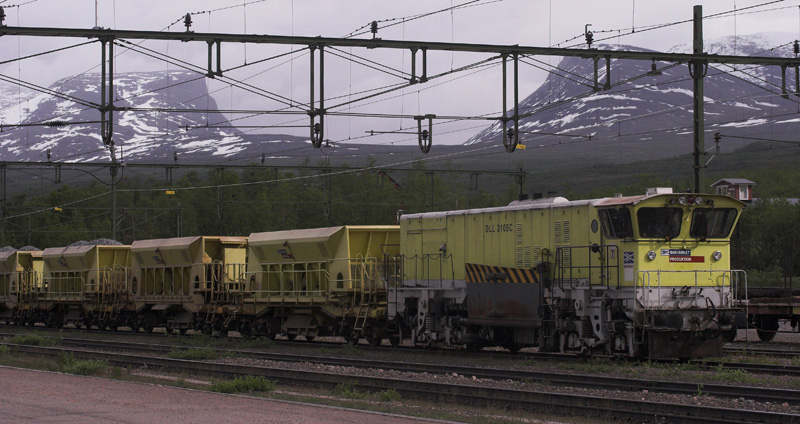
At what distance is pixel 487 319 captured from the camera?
2175cm

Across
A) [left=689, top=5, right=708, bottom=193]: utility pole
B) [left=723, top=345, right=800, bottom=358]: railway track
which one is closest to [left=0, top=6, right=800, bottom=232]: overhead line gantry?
[left=689, top=5, right=708, bottom=193]: utility pole

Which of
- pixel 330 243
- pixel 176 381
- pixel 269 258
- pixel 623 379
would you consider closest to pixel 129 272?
pixel 269 258

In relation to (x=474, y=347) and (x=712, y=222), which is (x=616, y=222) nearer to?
(x=712, y=222)

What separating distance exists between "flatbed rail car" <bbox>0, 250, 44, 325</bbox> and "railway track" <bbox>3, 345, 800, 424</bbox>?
25.3m

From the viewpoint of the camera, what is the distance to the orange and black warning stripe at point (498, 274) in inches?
823

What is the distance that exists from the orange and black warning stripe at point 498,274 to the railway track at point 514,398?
5.49m

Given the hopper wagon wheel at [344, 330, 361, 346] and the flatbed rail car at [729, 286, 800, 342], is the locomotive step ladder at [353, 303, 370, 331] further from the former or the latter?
the flatbed rail car at [729, 286, 800, 342]

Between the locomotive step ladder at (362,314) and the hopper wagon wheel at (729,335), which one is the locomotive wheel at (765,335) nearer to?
the hopper wagon wheel at (729,335)

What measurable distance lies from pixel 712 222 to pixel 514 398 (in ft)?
26.5

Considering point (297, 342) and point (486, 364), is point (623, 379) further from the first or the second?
A: point (297, 342)

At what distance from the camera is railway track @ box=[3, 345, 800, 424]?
38.7ft

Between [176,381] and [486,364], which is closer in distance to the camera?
[176,381]

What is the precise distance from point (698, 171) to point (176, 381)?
50.1ft

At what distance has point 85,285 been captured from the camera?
38.3m
